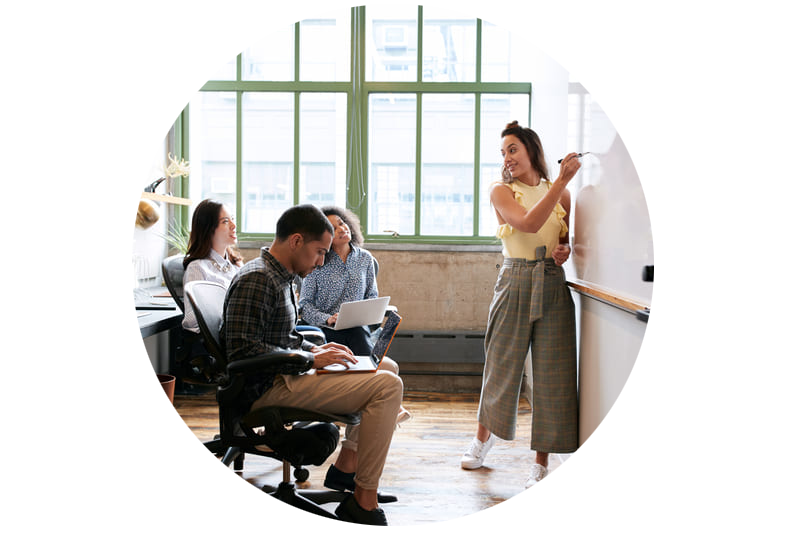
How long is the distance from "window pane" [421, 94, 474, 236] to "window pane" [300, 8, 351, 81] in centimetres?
74

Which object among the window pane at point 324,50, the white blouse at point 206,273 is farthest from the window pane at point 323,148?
the white blouse at point 206,273

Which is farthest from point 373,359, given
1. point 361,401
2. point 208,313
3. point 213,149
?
point 213,149

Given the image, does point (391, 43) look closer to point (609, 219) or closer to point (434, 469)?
point (609, 219)

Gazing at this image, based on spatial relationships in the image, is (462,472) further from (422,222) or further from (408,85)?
(408,85)

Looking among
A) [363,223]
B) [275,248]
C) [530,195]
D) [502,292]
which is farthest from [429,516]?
[363,223]

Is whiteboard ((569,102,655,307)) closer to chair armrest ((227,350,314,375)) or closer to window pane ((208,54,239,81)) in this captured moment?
chair armrest ((227,350,314,375))

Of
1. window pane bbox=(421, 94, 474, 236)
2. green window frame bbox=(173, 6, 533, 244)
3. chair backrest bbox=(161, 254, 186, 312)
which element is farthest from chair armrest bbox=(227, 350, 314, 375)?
window pane bbox=(421, 94, 474, 236)

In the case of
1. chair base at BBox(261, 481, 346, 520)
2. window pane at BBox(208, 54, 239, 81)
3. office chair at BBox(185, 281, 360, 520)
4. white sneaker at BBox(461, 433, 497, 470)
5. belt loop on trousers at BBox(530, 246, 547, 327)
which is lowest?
white sneaker at BBox(461, 433, 497, 470)

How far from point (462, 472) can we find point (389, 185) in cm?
271

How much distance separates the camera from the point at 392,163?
4.96m

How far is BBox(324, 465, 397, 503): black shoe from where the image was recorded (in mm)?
2496

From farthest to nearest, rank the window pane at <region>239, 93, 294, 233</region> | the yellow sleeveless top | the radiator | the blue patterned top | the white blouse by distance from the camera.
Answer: the window pane at <region>239, 93, 294, 233</region> < the radiator < the blue patterned top < the white blouse < the yellow sleeveless top

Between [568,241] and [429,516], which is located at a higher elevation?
[568,241]

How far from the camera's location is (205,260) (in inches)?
119
